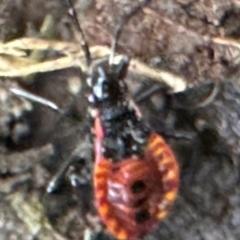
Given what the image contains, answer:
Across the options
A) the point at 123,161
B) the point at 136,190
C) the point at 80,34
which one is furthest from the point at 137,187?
the point at 80,34

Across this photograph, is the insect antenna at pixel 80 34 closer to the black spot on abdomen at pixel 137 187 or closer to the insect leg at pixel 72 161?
the insect leg at pixel 72 161

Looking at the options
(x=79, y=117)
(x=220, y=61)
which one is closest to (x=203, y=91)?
(x=220, y=61)

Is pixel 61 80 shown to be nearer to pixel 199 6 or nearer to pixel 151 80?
pixel 151 80

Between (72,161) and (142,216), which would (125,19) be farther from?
(142,216)

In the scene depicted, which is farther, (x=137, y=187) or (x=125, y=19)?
(x=125, y=19)

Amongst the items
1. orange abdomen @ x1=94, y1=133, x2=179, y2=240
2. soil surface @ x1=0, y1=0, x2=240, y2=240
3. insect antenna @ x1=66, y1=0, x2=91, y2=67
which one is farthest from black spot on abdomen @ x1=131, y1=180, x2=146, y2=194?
insect antenna @ x1=66, y1=0, x2=91, y2=67

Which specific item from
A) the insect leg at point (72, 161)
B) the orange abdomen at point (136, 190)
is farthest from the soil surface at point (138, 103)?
the orange abdomen at point (136, 190)

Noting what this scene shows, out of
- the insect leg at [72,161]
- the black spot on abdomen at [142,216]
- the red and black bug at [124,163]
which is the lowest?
the insect leg at [72,161]
